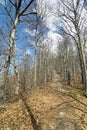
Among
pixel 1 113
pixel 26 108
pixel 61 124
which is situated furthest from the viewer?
pixel 26 108

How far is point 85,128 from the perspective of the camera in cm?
726

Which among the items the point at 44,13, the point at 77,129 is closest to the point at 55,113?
the point at 77,129

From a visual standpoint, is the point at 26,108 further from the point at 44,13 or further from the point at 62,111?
the point at 44,13

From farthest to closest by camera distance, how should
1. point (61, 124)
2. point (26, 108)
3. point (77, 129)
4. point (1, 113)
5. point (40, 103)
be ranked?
point (40, 103) → point (26, 108) → point (1, 113) → point (61, 124) → point (77, 129)

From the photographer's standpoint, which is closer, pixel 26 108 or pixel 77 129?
pixel 77 129

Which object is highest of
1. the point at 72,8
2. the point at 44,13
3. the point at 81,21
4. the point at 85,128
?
the point at 44,13

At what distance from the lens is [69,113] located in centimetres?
918

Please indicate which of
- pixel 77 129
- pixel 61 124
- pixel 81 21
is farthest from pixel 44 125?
pixel 81 21

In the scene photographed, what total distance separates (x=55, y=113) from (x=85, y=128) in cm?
212

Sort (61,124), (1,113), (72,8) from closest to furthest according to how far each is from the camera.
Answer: (61,124)
(1,113)
(72,8)

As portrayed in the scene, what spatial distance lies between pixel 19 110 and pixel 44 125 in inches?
88.9

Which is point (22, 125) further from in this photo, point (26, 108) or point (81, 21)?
point (81, 21)

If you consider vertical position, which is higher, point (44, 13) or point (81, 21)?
point (44, 13)

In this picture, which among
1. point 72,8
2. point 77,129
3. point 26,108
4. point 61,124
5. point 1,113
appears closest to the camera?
point 77,129
